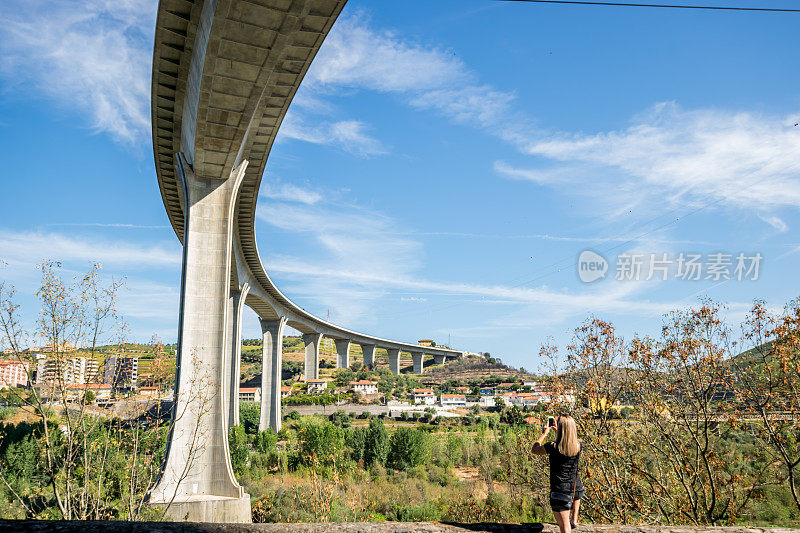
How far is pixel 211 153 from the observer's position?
54.1 ft

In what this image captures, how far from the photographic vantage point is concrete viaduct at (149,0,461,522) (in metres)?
11.1

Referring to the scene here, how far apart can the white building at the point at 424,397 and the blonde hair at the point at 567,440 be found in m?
78.7

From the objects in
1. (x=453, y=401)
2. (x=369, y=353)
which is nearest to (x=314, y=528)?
(x=453, y=401)

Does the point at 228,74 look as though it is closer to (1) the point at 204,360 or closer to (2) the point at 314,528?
(1) the point at 204,360

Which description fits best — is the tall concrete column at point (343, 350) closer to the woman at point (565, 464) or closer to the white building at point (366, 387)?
the white building at point (366, 387)

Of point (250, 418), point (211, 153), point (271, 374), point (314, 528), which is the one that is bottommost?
point (250, 418)

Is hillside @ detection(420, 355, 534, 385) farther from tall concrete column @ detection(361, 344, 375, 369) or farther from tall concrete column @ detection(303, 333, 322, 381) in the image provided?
tall concrete column @ detection(303, 333, 322, 381)

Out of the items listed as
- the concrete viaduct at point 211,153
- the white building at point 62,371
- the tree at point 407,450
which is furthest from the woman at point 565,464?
the tree at point 407,450

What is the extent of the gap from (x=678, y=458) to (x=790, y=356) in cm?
314

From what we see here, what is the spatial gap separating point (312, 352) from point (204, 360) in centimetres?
6117

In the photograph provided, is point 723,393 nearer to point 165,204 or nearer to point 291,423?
point 165,204

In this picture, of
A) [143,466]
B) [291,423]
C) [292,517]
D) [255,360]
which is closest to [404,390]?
[291,423]

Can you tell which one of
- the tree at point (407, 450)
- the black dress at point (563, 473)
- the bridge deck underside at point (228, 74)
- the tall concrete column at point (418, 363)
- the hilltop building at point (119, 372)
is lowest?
the tree at point (407, 450)

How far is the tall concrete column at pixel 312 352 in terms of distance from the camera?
74438 mm
